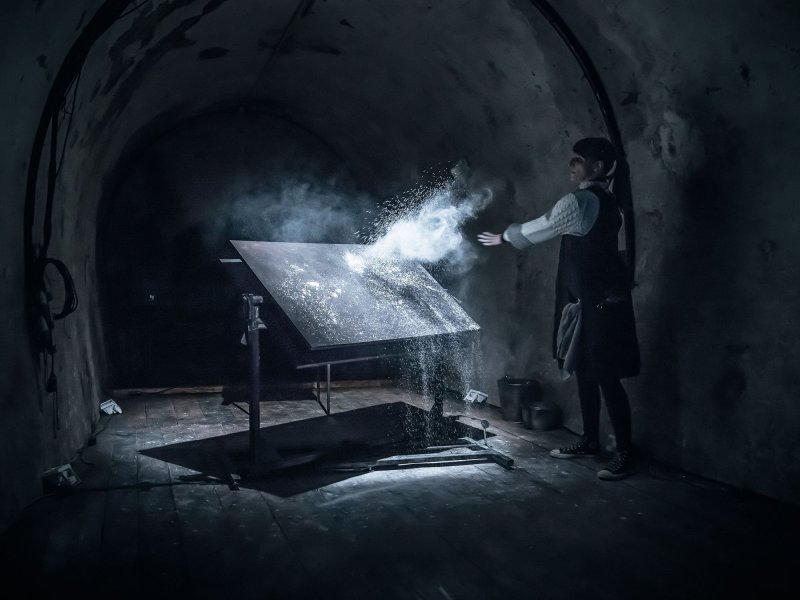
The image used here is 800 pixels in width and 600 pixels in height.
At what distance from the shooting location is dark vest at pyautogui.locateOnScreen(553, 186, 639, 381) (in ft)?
13.8

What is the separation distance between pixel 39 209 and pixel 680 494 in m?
4.51

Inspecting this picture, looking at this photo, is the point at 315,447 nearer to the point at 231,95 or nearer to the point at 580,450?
the point at 580,450

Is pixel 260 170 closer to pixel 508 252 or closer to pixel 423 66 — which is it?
pixel 423 66

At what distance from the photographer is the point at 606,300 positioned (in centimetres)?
424

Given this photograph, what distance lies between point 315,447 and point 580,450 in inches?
83.1

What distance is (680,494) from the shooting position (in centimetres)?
379

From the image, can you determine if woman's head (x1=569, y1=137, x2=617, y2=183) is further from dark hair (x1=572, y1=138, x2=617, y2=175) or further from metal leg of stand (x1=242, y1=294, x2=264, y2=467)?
metal leg of stand (x1=242, y1=294, x2=264, y2=467)

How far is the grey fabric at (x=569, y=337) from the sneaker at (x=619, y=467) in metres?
0.66

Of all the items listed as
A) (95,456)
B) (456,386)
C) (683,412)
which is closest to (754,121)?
(683,412)

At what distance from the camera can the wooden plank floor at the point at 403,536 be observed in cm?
264

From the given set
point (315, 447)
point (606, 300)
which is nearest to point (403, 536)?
point (315, 447)

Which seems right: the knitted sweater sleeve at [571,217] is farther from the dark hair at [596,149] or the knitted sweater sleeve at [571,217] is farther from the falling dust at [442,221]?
the falling dust at [442,221]

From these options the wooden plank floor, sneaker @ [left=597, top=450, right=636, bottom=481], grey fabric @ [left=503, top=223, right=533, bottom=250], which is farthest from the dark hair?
the wooden plank floor

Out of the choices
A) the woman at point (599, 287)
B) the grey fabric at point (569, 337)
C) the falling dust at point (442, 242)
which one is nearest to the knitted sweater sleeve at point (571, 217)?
the woman at point (599, 287)
